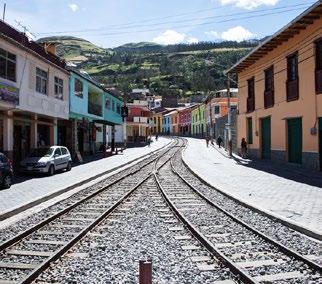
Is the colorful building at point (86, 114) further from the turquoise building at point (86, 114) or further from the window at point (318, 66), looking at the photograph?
the window at point (318, 66)

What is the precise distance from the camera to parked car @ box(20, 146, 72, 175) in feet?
75.4

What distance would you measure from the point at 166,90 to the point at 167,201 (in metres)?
149

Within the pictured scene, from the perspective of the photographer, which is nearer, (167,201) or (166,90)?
(167,201)

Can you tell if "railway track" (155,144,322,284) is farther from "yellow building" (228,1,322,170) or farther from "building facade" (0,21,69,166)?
"building facade" (0,21,69,166)

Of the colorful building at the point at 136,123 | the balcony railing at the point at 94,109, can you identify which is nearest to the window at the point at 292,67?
the balcony railing at the point at 94,109

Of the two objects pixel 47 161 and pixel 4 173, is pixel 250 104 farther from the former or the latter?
pixel 4 173

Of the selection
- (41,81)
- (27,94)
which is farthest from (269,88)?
(27,94)

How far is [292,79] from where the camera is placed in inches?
1047

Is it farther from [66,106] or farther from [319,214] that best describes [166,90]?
[319,214]

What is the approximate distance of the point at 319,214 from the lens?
11.4 meters

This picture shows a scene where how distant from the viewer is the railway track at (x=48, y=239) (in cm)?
717

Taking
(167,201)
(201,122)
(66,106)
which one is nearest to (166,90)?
(201,122)

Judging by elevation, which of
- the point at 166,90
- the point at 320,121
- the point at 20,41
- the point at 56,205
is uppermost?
the point at 166,90

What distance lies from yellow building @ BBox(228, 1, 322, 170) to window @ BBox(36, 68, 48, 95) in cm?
1286
